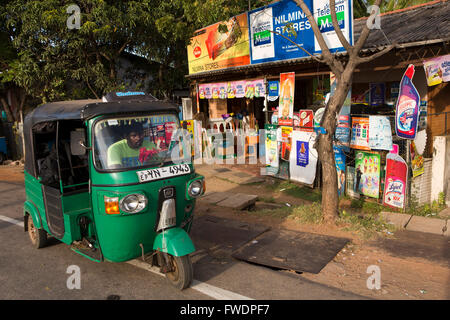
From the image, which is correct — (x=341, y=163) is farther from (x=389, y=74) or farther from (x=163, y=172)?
(x=163, y=172)

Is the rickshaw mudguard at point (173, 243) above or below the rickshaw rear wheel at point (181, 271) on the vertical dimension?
above

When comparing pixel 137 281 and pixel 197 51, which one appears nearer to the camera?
pixel 137 281

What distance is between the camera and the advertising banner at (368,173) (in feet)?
25.5

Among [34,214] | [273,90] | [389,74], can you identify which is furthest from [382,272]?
[273,90]

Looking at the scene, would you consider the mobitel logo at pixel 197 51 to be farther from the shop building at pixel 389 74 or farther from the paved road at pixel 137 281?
the paved road at pixel 137 281

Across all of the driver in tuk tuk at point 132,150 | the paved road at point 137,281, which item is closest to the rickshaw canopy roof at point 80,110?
the driver in tuk tuk at point 132,150

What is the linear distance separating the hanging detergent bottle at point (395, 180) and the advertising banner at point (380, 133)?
0.18 meters

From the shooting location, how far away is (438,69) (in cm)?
691

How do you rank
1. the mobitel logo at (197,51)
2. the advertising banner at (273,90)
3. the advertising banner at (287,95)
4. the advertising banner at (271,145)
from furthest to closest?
the mobitel logo at (197,51) < the advertising banner at (273,90) < the advertising banner at (271,145) < the advertising banner at (287,95)

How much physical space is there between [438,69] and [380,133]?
1.56 m

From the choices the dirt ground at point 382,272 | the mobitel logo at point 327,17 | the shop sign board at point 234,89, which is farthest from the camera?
the shop sign board at point 234,89

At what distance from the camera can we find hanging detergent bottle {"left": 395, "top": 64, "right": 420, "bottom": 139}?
6.71 metres

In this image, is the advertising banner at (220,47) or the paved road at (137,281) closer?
the paved road at (137,281)

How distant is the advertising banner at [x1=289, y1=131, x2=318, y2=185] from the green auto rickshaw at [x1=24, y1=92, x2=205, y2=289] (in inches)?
199
